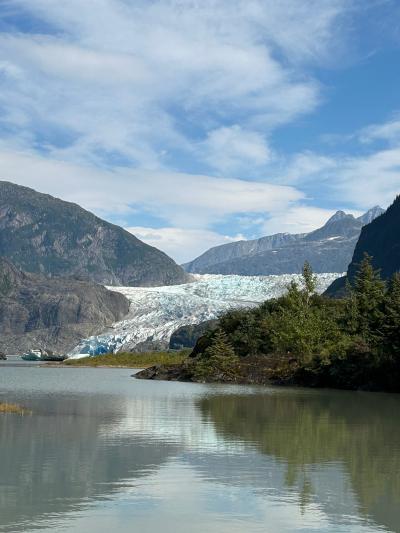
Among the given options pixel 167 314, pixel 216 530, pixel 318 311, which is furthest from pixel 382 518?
pixel 167 314

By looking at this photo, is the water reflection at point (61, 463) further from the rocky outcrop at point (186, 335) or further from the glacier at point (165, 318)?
the glacier at point (165, 318)

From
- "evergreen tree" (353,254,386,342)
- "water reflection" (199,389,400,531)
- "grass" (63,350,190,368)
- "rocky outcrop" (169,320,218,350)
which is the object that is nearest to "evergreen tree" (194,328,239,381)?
"evergreen tree" (353,254,386,342)

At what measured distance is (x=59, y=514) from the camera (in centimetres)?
1259

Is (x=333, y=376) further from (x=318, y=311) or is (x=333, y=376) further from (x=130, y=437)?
(x=130, y=437)

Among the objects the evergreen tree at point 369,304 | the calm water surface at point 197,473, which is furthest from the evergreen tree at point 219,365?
the calm water surface at point 197,473

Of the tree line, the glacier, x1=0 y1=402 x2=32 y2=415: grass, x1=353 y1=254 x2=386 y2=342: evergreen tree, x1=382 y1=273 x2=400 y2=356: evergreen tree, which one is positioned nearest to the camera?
x1=0 y1=402 x2=32 y2=415: grass

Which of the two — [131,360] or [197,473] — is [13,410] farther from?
[131,360]

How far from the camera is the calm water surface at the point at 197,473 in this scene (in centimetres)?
1232

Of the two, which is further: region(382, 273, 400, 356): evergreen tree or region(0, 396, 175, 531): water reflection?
region(382, 273, 400, 356): evergreen tree

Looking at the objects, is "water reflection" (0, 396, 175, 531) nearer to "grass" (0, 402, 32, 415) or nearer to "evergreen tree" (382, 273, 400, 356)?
"grass" (0, 402, 32, 415)

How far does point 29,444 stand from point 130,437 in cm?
343

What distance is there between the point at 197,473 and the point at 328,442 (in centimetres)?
727

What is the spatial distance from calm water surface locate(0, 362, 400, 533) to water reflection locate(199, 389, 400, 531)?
0.15 ft

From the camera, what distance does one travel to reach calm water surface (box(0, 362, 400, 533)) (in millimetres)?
12320
